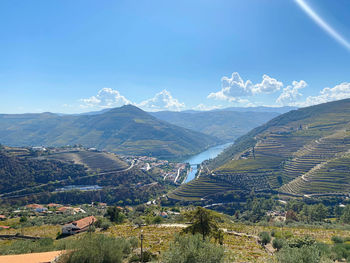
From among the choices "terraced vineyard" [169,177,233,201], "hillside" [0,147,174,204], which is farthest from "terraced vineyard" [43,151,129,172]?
"terraced vineyard" [169,177,233,201]

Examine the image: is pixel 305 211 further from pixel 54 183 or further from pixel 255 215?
pixel 54 183

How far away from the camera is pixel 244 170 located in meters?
130

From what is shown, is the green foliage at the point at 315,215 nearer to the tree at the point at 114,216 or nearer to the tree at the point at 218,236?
the tree at the point at 218,236

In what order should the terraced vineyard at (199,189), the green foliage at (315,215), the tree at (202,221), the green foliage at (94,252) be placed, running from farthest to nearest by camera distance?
the terraced vineyard at (199,189), the green foliage at (315,215), the tree at (202,221), the green foliage at (94,252)

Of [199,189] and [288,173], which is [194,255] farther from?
[288,173]

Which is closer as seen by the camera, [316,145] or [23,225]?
[23,225]

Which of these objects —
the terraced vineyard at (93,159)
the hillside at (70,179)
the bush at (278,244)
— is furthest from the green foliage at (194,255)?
the terraced vineyard at (93,159)

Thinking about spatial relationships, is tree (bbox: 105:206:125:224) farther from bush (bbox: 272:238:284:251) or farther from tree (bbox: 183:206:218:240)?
bush (bbox: 272:238:284:251)

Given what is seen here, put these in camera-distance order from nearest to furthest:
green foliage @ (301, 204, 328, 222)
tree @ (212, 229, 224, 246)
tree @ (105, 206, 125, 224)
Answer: tree @ (212, 229, 224, 246)
tree @ (105, 206, 125, 224)
green foliage @ (301, 204, 328, 222)

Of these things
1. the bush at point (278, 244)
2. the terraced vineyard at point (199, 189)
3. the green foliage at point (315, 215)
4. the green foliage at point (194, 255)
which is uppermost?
the green foliage at point (194, 255)

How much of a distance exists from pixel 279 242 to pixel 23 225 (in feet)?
177

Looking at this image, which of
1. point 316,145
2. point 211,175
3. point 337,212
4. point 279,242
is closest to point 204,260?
point 279,242

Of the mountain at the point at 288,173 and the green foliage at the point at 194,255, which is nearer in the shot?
the green foliage at the point at 194,255

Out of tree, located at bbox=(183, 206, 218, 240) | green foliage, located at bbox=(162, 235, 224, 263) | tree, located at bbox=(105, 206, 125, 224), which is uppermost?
green foliage, located at bbox=(162, 235, 224, 263)
